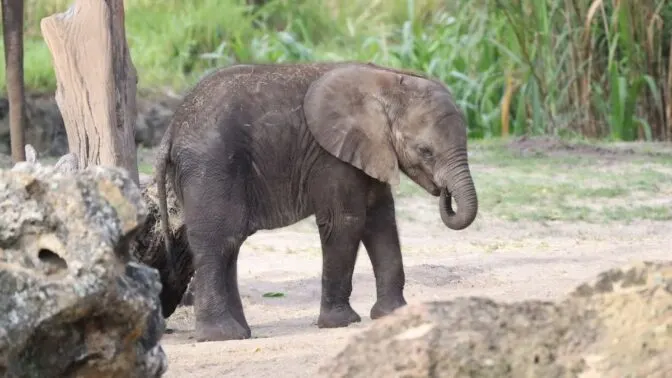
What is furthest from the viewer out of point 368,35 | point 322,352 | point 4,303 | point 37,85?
point 368,35

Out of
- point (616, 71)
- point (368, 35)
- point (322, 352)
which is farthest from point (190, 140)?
point (368, 35)

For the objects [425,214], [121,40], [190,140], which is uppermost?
[121,40]

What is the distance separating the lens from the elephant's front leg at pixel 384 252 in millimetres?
7012

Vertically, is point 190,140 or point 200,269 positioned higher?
point 190,140

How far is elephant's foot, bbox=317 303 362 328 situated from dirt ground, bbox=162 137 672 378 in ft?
0.20

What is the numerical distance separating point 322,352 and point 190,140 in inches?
65.4

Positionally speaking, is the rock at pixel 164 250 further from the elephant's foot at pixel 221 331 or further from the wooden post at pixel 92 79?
the elephant's foot at pixel 221 331

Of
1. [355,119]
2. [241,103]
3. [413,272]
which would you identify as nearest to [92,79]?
[241,103]

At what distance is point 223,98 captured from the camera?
6.82 m

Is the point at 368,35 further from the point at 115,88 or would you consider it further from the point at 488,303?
the point at 488,303

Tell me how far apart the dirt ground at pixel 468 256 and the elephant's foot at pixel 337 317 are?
0.20 ft

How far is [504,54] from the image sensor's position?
15.7 m

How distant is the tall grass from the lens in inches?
570

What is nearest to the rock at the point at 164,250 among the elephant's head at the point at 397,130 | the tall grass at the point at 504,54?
the elephant's head at the point at 397,130
